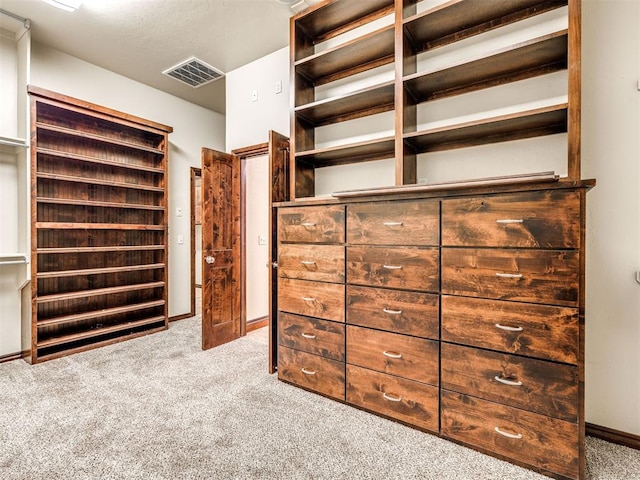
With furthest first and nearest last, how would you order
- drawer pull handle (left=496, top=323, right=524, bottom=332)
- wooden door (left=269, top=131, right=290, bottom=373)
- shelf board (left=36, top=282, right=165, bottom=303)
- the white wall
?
the white wall
shelf board (left=36, top=282, right=165, bottom=303)
wooden door (left=269, top=131, right=290, bottom=373)
drawer pull handle (left=496, top=323, right=524, bottom=332)

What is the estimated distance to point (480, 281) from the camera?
163cm

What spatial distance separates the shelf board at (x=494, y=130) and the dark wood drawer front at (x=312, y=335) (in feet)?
4.31

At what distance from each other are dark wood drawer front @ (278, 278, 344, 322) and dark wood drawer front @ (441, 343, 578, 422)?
0.69 meters

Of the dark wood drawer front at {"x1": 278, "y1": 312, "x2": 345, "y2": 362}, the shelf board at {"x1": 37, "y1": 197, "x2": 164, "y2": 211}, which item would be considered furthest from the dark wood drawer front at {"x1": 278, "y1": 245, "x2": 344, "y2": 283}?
the shelf board at {"x1": 37, "y1": 197, "x2": 164, "y2": 211}

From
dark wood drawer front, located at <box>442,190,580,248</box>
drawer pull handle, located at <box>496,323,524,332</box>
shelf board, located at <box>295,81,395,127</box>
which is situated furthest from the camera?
shelf board, located at <box>295,81,395,127</box>

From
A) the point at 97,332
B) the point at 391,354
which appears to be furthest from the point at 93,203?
the point at 391,354

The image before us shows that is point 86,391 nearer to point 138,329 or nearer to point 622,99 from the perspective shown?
point 138,329

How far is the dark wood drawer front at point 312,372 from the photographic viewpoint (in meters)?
2.12

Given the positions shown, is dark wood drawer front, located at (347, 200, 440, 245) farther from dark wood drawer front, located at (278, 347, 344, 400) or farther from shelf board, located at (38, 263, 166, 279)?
shelf board, located at (38, 263, 166, 279)

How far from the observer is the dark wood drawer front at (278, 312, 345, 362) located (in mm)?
A: 2115

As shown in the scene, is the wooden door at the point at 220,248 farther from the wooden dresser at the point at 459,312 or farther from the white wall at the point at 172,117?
the wooden dresser at the point at 459,312

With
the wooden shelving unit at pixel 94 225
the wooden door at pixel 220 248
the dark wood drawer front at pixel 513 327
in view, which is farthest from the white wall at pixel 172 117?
the dark wood drawer front at pixel 513 327

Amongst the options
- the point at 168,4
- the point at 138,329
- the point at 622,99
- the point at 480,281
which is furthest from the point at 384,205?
the point at 138,329

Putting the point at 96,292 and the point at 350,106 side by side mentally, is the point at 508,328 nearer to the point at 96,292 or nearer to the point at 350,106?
the point at 350,106
